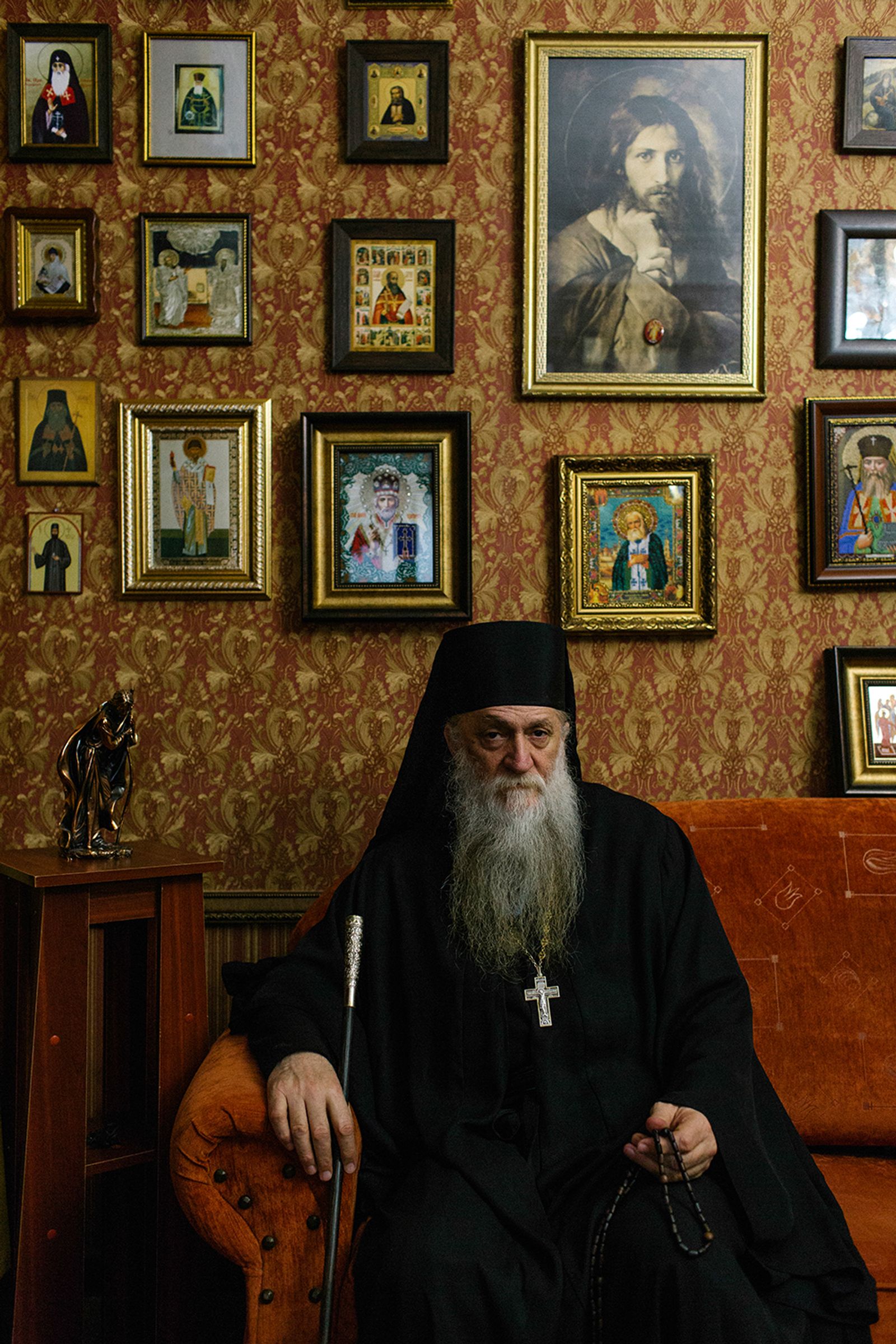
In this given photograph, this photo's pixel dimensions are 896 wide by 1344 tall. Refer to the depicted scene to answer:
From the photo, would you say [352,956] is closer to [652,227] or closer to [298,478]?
[298,478]

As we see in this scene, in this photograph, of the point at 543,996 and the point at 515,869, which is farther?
the point at 515,869

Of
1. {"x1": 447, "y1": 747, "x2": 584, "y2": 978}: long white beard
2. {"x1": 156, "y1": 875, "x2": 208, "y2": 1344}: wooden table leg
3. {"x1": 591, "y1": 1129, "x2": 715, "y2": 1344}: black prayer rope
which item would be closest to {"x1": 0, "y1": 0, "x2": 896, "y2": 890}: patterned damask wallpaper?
{"x1": 156, "y1": 875, "x2": 208, "y2": 1344}: wooden table leg

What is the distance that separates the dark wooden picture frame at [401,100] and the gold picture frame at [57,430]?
3.48ft

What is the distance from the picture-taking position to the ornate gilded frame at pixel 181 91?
2891 mm

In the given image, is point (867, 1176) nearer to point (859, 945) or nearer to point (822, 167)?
point (859, 945)

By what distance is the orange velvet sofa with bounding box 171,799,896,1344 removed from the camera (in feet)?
6.02

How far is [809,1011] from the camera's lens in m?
2.41

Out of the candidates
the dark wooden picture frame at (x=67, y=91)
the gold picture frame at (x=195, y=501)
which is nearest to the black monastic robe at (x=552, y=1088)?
the gold picture frame at (x=195, y=501)

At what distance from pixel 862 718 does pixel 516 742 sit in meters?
1.22

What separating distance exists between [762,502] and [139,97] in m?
2.20

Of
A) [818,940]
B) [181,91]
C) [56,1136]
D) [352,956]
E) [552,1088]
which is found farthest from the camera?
[181,91]

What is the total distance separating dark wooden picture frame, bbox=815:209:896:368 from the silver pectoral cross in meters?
2.00

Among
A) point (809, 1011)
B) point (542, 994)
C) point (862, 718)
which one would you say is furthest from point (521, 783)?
point (862, 718)

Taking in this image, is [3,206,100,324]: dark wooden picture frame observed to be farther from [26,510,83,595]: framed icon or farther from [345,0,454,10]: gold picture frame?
[345,0,454,10]: gold picture frame
